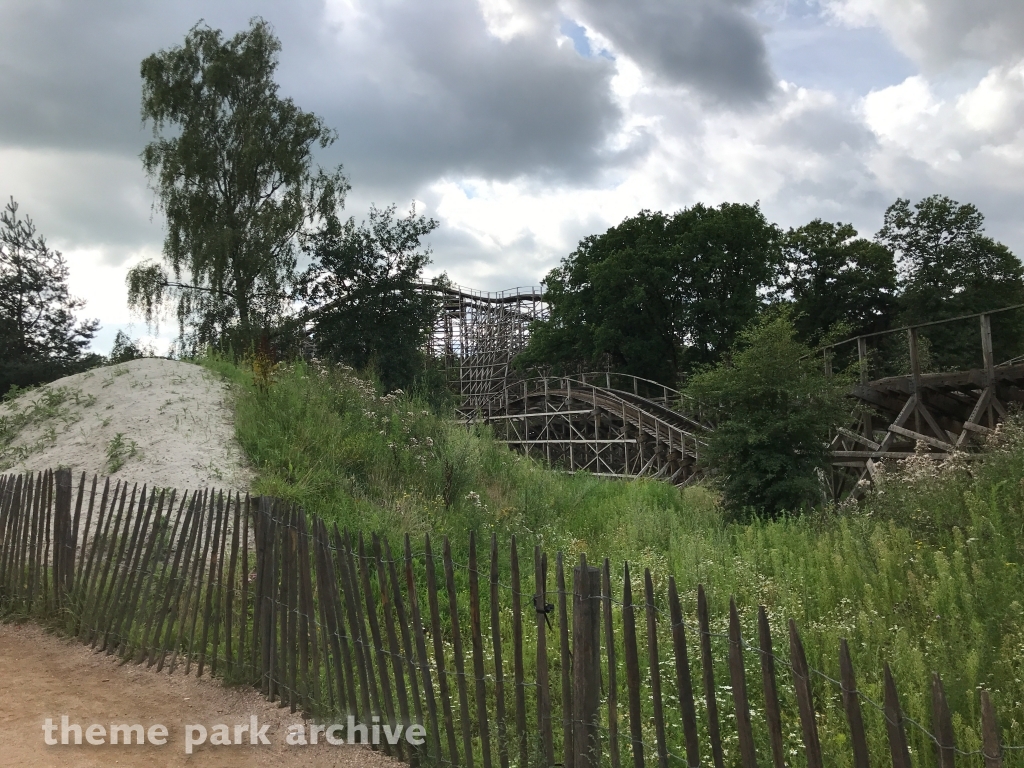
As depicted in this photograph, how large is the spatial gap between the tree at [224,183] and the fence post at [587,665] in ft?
61.9

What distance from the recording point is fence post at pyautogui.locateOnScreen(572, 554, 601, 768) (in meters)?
3.45

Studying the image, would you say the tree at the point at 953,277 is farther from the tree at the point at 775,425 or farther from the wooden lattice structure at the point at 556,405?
the tree at the point at 775,425

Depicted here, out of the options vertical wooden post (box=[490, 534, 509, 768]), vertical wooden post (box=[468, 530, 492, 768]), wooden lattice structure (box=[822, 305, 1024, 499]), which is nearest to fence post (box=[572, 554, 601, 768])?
vertical wooden post (box=[490, 534, 509, 768])

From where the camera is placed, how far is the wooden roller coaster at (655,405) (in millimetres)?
12844

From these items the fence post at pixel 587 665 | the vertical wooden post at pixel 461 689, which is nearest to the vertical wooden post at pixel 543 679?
the fence post at pixel 587 665

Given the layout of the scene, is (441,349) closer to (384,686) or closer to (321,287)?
(321,287)

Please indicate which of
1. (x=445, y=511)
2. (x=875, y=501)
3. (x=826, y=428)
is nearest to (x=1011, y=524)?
(x=875, y=501)

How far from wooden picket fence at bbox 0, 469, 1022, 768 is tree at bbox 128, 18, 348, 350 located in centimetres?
1406

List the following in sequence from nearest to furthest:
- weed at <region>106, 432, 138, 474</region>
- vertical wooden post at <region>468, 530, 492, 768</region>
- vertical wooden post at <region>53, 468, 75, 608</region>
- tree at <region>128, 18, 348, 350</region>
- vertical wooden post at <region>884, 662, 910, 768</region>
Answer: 1. vertical wooden post at <region>884, 662, 910, 768</region>
2. vertical wooden post at <region>468, 530, 492, 768</region>
3. vertical wooden post at <region>53, 468, 75, 608</region>
4. weed at <region>106, 432, 138, 474</region>
5. tree at <region>128, 18, 348, 350</region>

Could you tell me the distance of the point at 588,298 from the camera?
31766 millimetres

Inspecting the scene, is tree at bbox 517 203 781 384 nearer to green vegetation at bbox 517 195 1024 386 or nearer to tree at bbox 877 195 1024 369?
green vegetation at bbox 517 195 1024 386

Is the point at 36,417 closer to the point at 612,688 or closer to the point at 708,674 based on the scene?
the point at 612,688

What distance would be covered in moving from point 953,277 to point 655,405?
1451 cm

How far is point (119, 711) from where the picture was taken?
5.07 meters
